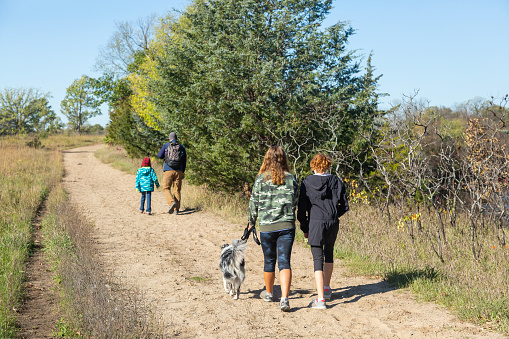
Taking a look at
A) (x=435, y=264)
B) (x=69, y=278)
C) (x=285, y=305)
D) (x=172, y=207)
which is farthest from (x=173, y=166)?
(x=285, y=305)

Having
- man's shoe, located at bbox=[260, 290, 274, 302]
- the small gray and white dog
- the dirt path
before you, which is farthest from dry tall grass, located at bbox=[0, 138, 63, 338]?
man's shoe, located at bbox=[260, 290, 274, 302]

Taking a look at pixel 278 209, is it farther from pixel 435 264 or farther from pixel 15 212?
pixel 15 212

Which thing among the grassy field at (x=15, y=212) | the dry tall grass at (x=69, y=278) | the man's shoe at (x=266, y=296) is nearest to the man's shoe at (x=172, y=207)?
the dry tall grass at (x=69, y=278)

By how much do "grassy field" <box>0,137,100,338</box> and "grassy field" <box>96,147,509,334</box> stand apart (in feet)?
16.6

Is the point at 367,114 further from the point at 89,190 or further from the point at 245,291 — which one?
the point at 89,190

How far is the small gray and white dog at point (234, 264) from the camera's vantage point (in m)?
5.48

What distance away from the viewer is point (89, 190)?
17.8m

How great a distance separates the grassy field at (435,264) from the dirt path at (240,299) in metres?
0.25

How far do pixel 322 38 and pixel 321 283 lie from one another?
7.92 metres

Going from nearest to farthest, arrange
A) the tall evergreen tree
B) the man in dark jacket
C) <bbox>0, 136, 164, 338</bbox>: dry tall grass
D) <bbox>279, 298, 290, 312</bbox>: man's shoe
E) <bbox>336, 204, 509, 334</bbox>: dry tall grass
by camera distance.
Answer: <bbox>0, 136, 164, 338</bbox>: dry tall grass → <bbox>336, 204, 509, 334</bbox>: dry tall grass → <bbox>279, 298, 290, 312</bbox>: man's shoe → the tall evergreen tree → the man in dark jacket

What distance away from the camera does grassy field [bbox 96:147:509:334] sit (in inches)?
199

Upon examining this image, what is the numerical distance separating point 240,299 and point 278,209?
56.9 inches

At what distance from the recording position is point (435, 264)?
697 centimetres

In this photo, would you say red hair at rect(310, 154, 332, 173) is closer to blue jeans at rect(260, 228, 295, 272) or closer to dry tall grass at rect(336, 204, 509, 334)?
blue jeans at rect(260, 228, 295, 272)
